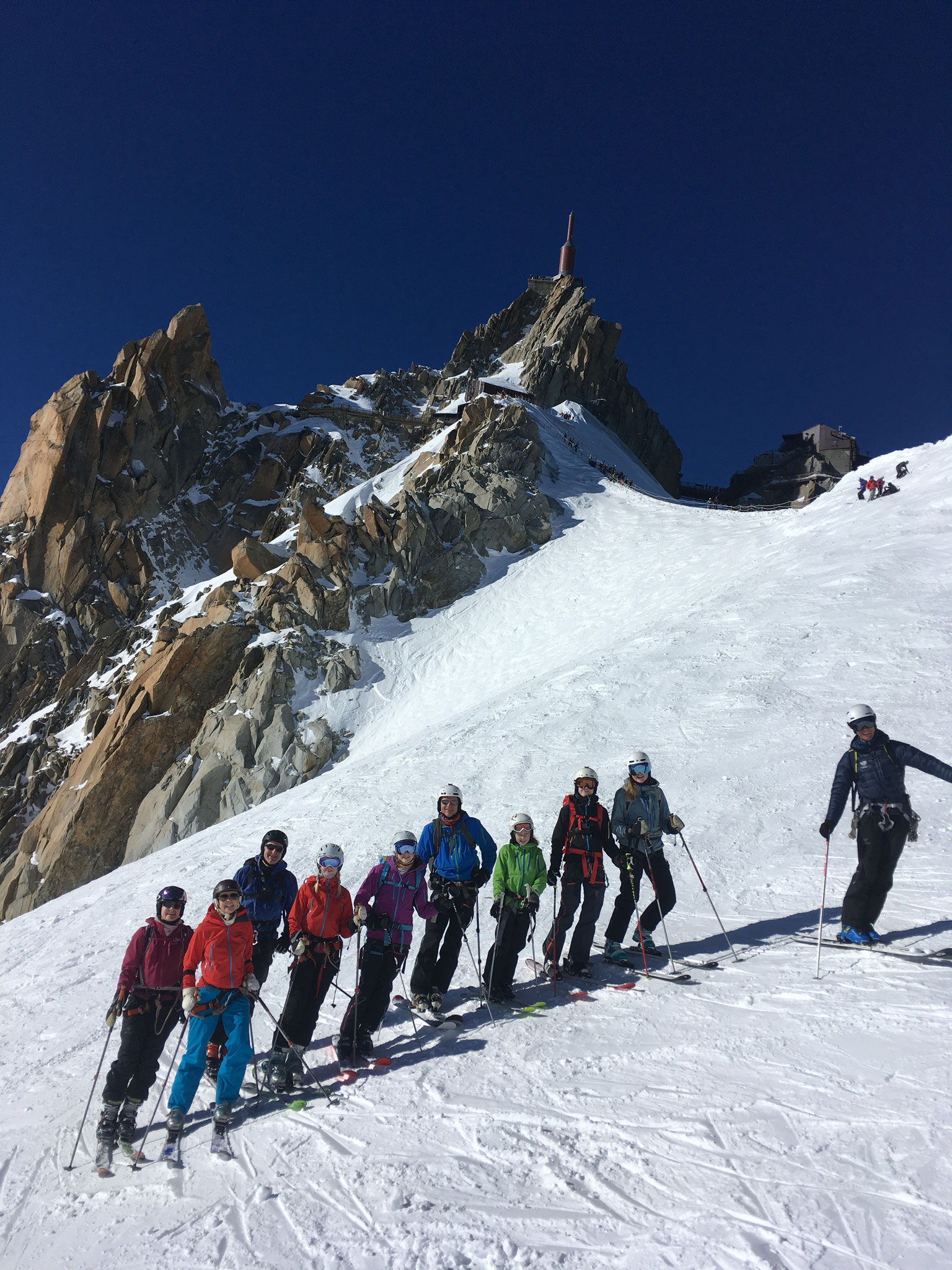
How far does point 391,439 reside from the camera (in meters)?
74.2

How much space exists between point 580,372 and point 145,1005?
7086cm

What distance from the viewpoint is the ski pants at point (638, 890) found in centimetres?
669

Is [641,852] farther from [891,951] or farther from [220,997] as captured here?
[220,997]

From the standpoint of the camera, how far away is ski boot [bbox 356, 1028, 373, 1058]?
220 inches

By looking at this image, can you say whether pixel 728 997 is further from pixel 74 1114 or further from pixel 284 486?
pixel 284 486

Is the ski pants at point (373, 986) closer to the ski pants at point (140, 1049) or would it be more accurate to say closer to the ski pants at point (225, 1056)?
the ski pants at point (225, 1056)

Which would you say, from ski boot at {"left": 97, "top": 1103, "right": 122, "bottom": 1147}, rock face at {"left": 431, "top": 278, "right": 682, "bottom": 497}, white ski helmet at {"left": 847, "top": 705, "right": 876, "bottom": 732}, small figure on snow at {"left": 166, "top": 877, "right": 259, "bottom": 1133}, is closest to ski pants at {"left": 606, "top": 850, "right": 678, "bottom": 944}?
white ski helmet at {"left": 847, "top": 705, "right": 876, "bottom": 732}

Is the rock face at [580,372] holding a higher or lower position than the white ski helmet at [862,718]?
higher

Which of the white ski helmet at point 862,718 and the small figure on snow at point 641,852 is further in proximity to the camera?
the small figure on snow at point 641,852

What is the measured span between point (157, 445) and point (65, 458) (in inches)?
310

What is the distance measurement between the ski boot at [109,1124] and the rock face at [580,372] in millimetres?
66630

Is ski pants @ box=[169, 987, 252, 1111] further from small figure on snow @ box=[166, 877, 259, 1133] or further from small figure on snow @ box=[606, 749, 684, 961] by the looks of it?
small figure on snow @ box=[606, 749, 684, 961]

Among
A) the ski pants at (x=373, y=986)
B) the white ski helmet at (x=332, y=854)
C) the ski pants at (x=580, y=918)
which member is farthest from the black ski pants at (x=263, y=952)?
the ski pants at (x=580, y=918)

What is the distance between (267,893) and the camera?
6109 millimetres
